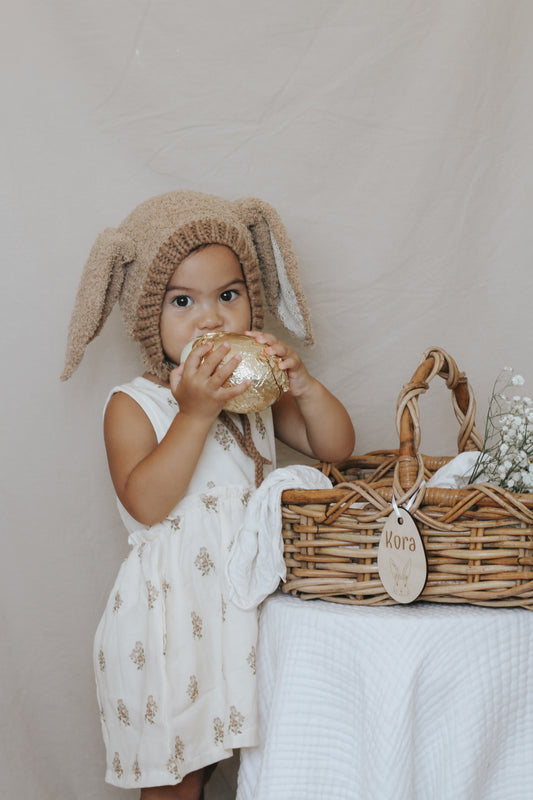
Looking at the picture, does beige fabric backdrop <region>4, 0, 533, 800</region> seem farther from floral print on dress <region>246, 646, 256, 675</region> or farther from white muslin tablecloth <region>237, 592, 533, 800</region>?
white muslin tablecloth <region>237, 592, 533, 800</region>

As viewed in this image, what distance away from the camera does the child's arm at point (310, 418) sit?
128cm

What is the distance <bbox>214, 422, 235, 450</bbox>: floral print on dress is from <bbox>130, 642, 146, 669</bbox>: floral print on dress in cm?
32

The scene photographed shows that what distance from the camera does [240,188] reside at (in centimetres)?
158

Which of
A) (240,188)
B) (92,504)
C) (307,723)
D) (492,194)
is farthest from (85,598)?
(492,194)

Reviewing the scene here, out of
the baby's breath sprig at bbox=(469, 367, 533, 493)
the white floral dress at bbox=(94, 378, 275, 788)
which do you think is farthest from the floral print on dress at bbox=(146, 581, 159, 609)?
the baby's breath sprig at bbox=(469, 367, 533, 493)

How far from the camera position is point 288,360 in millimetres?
1199

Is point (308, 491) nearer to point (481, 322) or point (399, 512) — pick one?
point (399, 512)

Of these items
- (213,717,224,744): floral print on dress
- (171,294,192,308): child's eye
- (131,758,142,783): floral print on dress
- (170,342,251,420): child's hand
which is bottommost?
(131,758,142,783): floral print on dress

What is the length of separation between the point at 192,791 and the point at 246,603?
36 centimetres

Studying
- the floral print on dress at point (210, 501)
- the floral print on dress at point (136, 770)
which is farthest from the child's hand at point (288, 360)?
the floral print on dress at point (136, 770)

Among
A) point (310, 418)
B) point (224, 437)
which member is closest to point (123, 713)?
point (224, 437)

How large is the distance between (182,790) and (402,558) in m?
0.56

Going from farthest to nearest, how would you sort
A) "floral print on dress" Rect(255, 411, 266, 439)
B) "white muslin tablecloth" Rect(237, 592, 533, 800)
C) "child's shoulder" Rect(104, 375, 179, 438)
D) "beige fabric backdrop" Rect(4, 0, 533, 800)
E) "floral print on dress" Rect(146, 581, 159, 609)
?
"beige fabric backdrop" Rect(4, 0, 533, 800), "floral print on dress" Rect(255, 411, 266, 439), "child's shoulder" Rect(104, 375, 179, 438), "floral print on dress" Rect(146, 581, 159, 609), "white muslin tablecloth" Rect(237, 592, 533, 800)

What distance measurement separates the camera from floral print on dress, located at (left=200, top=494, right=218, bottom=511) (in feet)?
3.83
